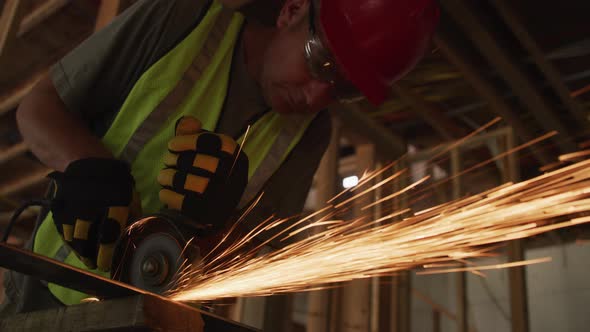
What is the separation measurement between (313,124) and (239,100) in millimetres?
417

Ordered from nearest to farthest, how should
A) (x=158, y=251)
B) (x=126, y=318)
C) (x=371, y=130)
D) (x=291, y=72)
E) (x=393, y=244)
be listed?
1. (x=126, y=318)
2. (x=158, y=251)
3. (x=291, y=72)
4. (x=393, y=244)
5. (x=371, y=130)

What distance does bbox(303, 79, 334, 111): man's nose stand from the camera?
6.07 feet

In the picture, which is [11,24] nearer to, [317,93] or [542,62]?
[317,93]

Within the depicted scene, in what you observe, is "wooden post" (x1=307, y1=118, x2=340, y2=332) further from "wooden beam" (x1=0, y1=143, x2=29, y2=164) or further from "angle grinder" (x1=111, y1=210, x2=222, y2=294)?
"wooden beam" (x1=0, y1=143, x2=29, y2=164)

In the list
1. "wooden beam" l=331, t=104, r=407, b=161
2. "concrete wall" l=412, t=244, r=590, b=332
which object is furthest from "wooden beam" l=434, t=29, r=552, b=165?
"concrete wall" l=412, t=244, r=590, b=332

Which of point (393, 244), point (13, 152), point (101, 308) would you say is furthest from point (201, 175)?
point (13, 152)

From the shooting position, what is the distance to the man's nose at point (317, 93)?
185 cm

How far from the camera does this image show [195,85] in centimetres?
185

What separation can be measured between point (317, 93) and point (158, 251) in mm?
834

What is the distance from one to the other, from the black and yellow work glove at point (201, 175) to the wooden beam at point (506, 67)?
1.97 meters

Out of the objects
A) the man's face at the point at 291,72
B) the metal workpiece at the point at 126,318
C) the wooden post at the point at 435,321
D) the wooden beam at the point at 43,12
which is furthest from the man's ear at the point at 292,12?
the wooden post at the point at 435,321

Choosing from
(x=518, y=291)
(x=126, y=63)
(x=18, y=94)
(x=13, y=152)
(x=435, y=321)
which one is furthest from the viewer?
(x=435, y=321)

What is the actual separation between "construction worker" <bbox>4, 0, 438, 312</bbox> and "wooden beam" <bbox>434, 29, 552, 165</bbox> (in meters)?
1.39

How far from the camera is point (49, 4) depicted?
10.1ft
